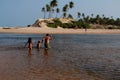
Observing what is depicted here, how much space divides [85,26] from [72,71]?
303ft

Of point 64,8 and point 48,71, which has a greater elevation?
point 64,8

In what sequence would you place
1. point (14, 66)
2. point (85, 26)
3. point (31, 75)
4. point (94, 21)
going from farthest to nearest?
point (94, 21) → point (85, 26) → point (14, 66) → point (31, 75)

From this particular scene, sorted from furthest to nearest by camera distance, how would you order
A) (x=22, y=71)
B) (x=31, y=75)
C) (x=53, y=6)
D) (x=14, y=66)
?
(x=53, y=6)
(x=14, y=66)
(x=22, y=71)
(x=31, y=75)

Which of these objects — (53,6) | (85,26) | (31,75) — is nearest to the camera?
(31,75)

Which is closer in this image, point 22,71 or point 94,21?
point 22,71

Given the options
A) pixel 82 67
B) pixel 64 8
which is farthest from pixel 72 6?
pixel 82 67

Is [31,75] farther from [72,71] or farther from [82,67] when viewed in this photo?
[82,67]

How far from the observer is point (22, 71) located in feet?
44.6

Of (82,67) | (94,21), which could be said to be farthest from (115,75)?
(94,21)

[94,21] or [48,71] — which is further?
[94,21]

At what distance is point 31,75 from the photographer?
12555 millimetres

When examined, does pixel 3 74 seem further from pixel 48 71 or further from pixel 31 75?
pixel 48 71

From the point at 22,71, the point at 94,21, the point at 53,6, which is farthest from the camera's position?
the point at 94,21

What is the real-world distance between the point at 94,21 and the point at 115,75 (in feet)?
427
